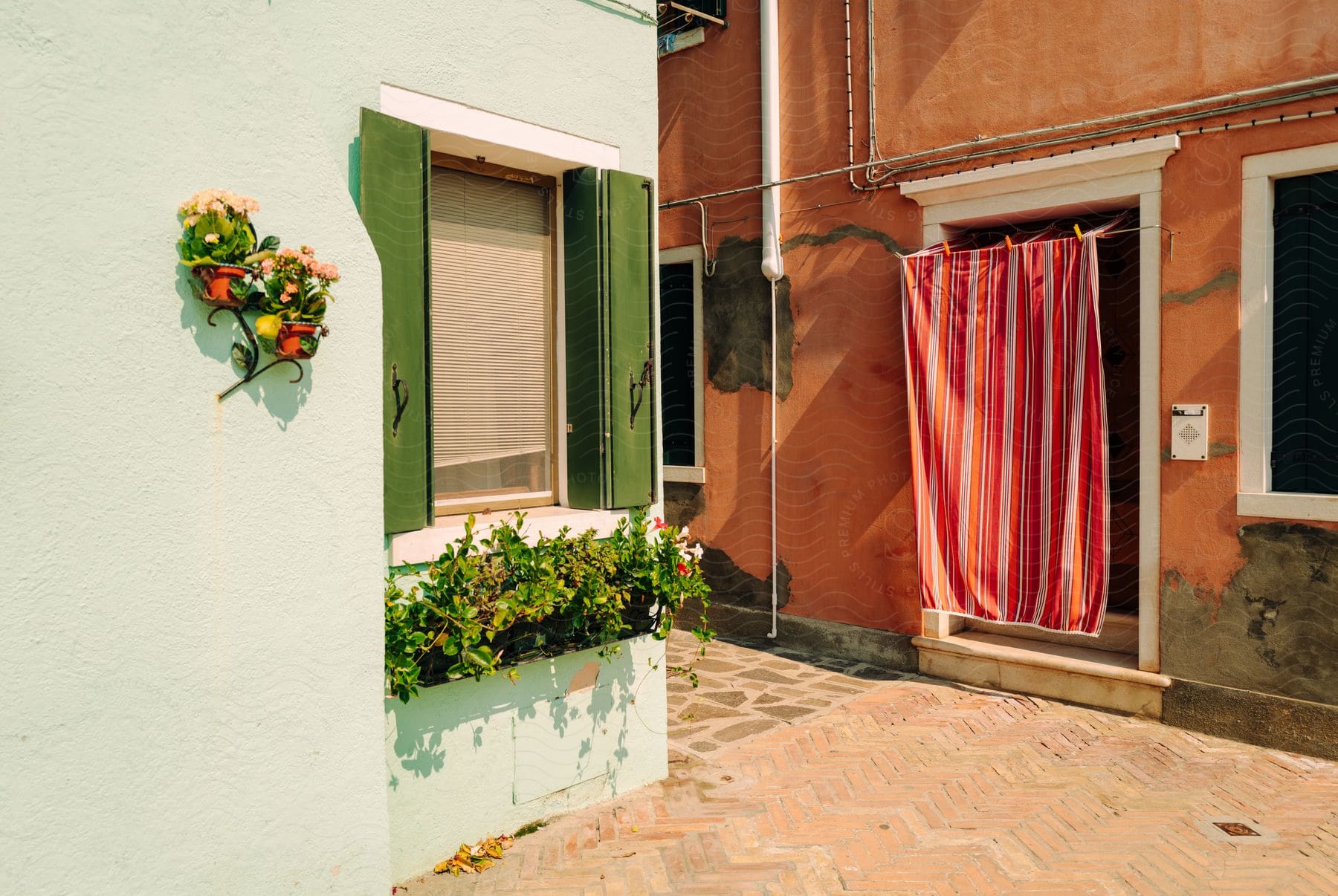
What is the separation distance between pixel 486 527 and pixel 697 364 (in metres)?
4.68

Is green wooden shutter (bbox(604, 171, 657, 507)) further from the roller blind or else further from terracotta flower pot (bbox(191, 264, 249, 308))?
terracotta flower pot (bbox(191, 264, 249, 308))

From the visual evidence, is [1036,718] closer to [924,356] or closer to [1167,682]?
[1167,682]

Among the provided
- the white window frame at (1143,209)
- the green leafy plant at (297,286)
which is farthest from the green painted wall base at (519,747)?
the white window frame at (1143,209)

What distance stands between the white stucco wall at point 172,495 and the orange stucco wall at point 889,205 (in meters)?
4.71

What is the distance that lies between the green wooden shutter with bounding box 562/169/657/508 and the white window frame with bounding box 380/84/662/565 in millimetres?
54

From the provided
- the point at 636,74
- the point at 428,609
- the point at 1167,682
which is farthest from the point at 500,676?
the point at 1167,682

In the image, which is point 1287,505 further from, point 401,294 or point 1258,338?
point 401,294

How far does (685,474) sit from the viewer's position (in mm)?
8797

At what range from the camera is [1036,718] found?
6090 mm

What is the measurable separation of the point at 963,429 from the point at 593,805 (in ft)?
12.1

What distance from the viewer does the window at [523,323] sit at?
3.99 metres

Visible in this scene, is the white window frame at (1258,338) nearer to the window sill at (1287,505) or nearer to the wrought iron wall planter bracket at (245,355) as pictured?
the window sill at (1287,505)

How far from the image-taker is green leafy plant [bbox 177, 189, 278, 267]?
2.91 m

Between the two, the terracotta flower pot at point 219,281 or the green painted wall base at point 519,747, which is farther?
the green painted wall base at point 519,747
